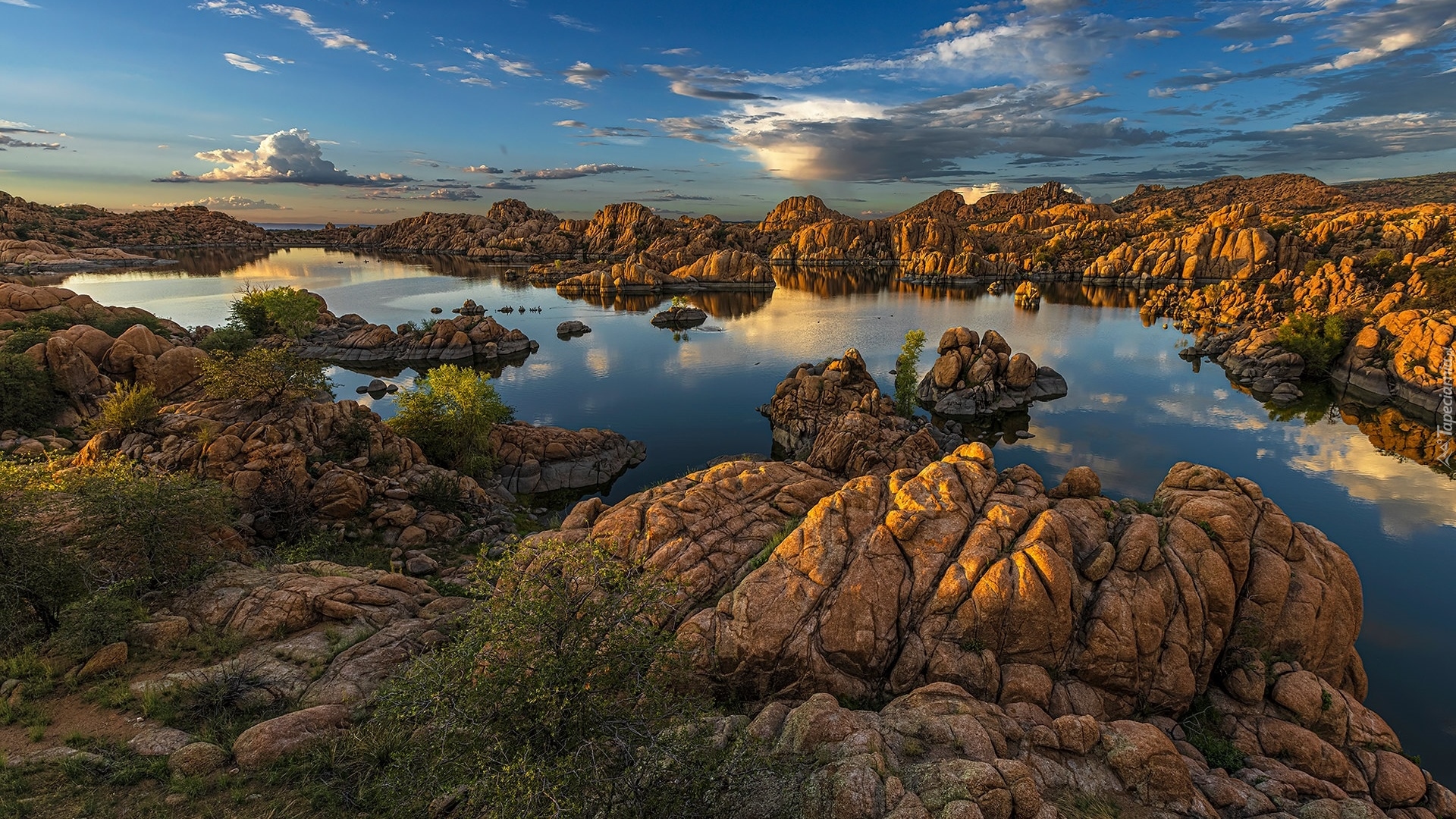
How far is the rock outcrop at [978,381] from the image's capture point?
69.8 metres

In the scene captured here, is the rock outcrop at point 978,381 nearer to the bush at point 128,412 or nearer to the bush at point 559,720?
the bush at point 559,720

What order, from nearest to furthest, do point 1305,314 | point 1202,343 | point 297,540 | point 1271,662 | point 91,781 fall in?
point 91,781, point 1271,662, point 297,540, point 1305,314, point 1202,343

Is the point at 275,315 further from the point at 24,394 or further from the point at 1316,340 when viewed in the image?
the point at 1316,340

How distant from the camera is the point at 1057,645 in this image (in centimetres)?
1794

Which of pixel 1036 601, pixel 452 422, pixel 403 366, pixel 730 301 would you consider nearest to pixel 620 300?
pixel 730 301

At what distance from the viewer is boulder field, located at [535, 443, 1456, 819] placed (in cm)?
1406

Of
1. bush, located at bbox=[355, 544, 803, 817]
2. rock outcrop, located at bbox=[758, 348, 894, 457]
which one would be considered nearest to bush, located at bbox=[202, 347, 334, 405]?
bush, located at bbox=[355, 544, 803, 817]

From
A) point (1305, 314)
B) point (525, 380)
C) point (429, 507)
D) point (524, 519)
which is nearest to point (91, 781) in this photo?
point (429, 507)

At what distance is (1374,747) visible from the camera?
56.2 feet

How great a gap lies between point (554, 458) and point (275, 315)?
72.1 metres

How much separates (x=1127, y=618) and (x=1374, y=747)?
7.68m

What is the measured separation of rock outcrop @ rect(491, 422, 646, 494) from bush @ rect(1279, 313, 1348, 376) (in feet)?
304

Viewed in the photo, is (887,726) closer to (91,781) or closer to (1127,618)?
(1127,618)
